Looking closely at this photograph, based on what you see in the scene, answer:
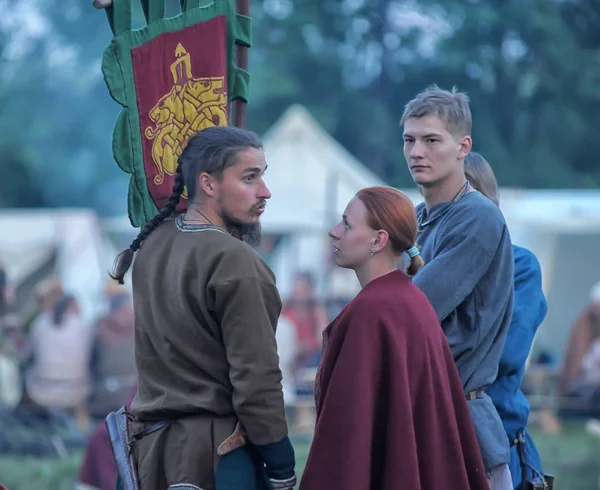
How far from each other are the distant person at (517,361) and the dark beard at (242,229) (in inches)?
30.6

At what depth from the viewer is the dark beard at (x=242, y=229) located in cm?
277

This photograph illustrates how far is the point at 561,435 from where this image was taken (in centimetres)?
849

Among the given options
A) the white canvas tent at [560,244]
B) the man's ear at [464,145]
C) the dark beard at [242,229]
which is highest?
the man's ear at [464,145]

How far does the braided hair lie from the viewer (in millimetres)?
2738

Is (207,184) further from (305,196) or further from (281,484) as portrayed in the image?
(305,196)

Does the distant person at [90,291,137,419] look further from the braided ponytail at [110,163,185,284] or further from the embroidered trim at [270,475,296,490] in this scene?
the embroidered trim at [270,475,296,490]

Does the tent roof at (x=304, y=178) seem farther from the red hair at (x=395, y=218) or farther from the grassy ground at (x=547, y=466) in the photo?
the red hair at (x=395, y=218)

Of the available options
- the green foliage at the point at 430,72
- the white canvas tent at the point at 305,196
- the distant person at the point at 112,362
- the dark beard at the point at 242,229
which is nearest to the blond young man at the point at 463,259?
the dark beard at the point at 242,229

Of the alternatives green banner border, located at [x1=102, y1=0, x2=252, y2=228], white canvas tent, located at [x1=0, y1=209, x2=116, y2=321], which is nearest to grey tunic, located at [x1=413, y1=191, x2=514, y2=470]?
green banner border, located at [x1=102, y1=0, x2=252, y2=228]

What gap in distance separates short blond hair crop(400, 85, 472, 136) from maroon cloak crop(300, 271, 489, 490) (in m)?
0.51

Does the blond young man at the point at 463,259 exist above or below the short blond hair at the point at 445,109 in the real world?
below

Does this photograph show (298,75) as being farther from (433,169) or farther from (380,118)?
(433,169)

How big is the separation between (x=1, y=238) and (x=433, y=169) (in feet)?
27.1

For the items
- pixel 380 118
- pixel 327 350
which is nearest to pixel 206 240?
pixel 327 350
